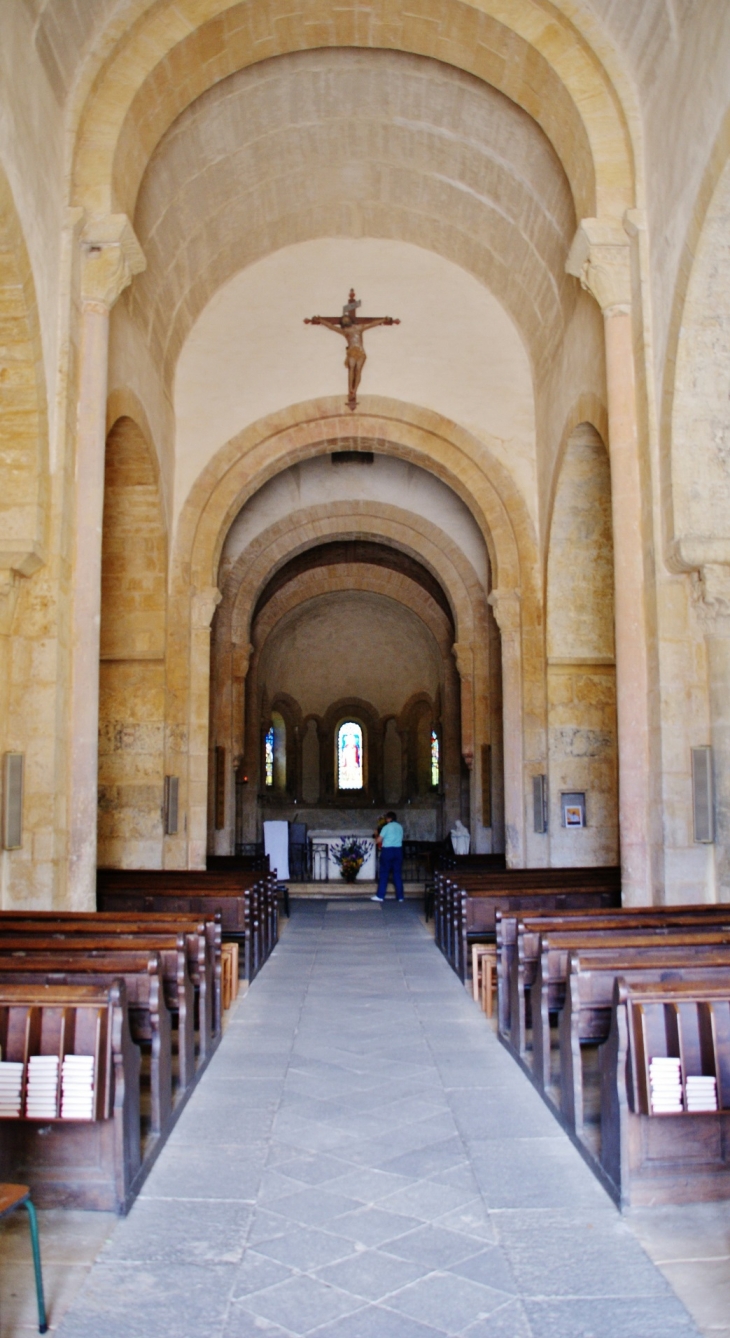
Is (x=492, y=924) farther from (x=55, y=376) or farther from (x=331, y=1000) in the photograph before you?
(x=55, y=376)

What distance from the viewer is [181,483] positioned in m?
15.8

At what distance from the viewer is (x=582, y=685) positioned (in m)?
15.1

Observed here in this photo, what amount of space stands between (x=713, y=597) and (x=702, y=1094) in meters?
5.19

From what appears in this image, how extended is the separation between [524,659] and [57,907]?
27.9 ft

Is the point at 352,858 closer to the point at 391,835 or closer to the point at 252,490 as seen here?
Answer: the point at 391,835

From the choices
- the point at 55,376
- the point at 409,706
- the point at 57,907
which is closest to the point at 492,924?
the point at 57,907

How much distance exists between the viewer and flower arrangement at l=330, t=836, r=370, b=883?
1894 centimetres

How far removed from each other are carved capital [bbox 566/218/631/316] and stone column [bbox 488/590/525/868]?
6388mm

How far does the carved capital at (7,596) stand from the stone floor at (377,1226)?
13.6 feet

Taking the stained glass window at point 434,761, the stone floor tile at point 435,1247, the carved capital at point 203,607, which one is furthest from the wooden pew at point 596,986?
the stained glass window at point 434,761

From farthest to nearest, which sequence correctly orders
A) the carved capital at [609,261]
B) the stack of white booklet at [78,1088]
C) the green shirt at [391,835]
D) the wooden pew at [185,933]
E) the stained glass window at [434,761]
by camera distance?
the stained glass window at [434,761]
the green shirt at [391,835]
the carved capital at [609,261]
the wooden pew at [185,933]
the stack of white booklet at [78,1088]

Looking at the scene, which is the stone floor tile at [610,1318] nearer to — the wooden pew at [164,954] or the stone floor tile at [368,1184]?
the stone floor tile at [368,1184]

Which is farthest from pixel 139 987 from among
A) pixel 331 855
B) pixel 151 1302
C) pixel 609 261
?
pixel 331 855

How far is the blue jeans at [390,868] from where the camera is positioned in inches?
669
